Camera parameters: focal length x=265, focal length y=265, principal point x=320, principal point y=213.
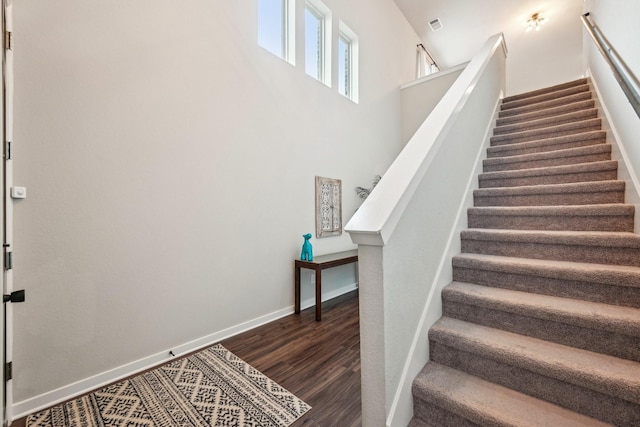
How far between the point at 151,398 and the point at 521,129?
13.7 feet

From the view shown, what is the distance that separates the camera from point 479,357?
1318 mm

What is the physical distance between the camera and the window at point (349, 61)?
14.1ft

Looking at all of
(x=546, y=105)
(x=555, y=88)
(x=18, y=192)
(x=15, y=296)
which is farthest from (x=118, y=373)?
(x=555, y=88)

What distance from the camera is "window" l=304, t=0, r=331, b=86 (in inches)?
148

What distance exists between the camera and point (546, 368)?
3.74ft

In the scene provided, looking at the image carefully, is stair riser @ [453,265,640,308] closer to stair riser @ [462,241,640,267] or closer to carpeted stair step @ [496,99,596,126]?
stair riser @ [462,241,640,267]

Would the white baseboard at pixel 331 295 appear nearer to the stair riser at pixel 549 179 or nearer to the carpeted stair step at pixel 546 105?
the stair riser at pixel 549 179

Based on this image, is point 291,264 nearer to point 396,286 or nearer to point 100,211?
point 100,211

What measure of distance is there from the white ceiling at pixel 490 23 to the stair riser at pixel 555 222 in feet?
18.4

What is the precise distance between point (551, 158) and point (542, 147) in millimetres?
260

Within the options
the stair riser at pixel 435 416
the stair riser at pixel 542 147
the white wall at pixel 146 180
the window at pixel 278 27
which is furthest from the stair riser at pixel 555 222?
the window at pixel 278 27

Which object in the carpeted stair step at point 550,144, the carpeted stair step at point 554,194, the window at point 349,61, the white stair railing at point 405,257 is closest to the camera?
the white stair railing at point 405,257

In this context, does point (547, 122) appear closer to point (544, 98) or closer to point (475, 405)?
point (544, 98)

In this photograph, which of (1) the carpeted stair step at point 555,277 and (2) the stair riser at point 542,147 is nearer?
(1) the carpeted stair step at point 555,277
